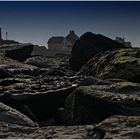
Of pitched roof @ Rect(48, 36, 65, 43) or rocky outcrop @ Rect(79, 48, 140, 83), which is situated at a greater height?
pitched roof @ Rect(48, 36, 65, 43)

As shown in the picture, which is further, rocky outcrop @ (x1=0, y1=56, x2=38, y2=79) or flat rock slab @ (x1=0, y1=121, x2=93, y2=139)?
rocky outcrop @ (x1=0, y1=56, x2=38, y2=79)

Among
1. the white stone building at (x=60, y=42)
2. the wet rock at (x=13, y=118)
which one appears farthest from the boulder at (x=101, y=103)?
the white stone building at (x=60, y=42)

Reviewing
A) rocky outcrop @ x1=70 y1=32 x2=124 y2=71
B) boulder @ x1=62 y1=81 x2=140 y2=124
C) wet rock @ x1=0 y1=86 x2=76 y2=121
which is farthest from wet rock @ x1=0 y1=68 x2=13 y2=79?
rocky outcrop @ x1=70 y1=32 x2=124 y2=71

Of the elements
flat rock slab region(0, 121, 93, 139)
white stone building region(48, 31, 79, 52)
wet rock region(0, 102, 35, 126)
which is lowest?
flat rock slab region(0, 121, 93, 139)

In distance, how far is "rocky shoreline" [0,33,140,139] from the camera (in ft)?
18.4

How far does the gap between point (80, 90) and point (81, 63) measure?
10.0 metres

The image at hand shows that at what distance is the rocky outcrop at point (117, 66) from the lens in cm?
1076

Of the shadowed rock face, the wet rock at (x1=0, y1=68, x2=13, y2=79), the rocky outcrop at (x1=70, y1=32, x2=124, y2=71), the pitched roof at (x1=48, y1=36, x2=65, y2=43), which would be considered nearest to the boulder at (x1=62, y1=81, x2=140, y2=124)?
the wet rock at (x1=0, y1=68, x2=13, y2=79)

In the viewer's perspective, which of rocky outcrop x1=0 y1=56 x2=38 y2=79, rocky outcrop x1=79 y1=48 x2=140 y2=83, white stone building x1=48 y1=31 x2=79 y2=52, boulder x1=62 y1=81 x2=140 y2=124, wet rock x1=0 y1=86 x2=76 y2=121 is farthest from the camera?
white stone building x1=48 y1=31 x2=79 y2=52

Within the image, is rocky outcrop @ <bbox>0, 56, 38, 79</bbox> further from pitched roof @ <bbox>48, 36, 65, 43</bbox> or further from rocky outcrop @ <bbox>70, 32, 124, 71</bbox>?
pitched roof @ <bbox>48, 36, 65, 43</bbox>

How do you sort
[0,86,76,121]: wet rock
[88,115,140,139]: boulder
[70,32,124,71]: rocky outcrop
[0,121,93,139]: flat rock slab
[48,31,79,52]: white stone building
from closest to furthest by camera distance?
[88,115,140,139]: boulder, [0,121,93,139]: flat rock slab, [0,86,76,121]: wet rock, [70,32,124,71]: rocky outcrop, [48,31,79,52]: white stone building

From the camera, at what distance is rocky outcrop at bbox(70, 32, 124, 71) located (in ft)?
57.3

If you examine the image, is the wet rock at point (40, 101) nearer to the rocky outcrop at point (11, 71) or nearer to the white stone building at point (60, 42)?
the rocky outcrop at point (11, 71)

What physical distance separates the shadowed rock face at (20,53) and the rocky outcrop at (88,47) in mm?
2785
